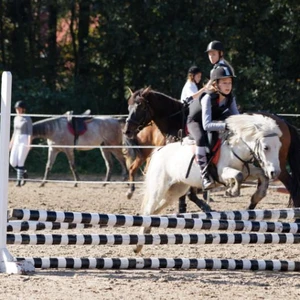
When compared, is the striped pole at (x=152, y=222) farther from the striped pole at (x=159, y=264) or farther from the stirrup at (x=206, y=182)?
the stirrup at (x=206, y=182)

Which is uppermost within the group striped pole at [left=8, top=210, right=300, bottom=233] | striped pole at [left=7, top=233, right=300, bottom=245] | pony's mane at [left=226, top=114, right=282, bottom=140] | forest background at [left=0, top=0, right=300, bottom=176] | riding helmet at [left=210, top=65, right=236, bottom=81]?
forest background at [left=0, top=0, right=300, bottom=176]

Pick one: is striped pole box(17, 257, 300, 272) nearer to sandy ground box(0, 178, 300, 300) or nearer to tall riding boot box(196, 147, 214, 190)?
sandy ground box(0, 178, 300, 300)

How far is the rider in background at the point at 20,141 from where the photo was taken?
18.6m

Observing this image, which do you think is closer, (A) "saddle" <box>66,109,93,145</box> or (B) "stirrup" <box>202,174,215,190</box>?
(B) "stirrup" <box>202,174,215,190</box>

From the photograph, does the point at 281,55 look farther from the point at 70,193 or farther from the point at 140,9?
the point at 70,193

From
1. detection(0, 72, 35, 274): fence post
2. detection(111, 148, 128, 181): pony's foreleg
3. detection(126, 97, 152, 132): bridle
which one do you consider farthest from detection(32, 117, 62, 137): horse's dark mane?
detection(0, 72, 35, 274): fence post

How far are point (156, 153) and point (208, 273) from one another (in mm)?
2072

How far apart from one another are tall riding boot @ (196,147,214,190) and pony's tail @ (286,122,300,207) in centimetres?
254

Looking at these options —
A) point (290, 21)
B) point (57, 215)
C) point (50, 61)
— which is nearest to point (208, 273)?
point (57, 215)

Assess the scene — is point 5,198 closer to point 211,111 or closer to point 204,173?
Result: point 204,173

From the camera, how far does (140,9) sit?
2514 centimetres

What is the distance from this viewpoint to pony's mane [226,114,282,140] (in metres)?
8.55

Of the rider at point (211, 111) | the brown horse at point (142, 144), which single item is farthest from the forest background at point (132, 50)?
the rider at point (211, 111)

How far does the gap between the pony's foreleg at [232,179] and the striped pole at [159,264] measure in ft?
3.77
